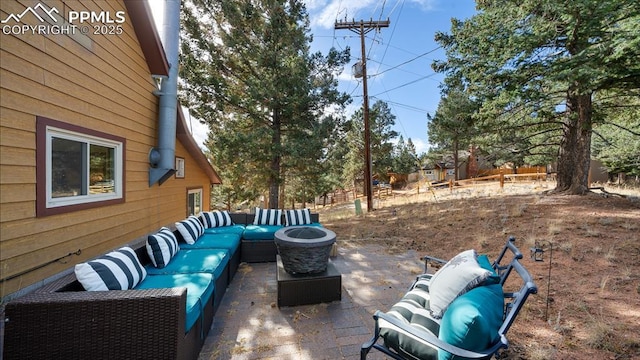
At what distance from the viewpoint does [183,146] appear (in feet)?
21.0

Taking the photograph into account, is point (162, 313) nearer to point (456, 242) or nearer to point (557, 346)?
point (557, 346)

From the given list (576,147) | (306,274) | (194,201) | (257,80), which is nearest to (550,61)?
(576,147)

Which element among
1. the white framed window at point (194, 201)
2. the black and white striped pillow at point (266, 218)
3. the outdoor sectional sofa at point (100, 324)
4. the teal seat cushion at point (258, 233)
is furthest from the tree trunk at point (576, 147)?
the white framed window at point (194, 201)

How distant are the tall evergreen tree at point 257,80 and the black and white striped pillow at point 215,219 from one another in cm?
297

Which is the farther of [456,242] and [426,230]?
[426,230]

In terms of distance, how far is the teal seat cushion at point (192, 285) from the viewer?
2.10 meters

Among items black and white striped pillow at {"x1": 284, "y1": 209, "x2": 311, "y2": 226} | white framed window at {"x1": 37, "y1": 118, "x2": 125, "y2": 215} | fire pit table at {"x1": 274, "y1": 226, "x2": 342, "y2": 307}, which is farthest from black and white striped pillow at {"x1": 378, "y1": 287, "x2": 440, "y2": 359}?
black and white striped pillow at {"x1": 284, "y1": 209, "x2": 311, "y2": 226}

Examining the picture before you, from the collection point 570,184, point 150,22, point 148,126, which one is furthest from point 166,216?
point 570,184

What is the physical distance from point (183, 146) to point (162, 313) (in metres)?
5.56

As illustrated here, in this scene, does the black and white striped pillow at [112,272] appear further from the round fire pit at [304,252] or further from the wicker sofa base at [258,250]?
the wicker sofa base at [258,250]

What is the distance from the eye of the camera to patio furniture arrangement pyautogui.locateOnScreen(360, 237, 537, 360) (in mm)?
1442

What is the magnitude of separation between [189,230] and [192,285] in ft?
5.77

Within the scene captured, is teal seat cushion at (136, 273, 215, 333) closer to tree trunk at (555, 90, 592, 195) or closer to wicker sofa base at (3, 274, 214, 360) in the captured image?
wicker sofa base at (3, 274, 214, 360)

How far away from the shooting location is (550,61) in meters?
5.39
